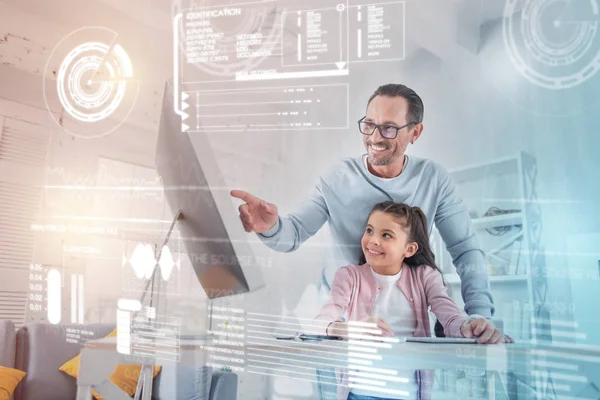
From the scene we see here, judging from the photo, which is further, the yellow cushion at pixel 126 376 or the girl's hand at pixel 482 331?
the yellow cushion at pixel 126 376

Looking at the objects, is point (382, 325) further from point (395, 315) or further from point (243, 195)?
point (243, 195)

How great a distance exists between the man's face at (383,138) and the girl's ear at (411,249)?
10.0 inches

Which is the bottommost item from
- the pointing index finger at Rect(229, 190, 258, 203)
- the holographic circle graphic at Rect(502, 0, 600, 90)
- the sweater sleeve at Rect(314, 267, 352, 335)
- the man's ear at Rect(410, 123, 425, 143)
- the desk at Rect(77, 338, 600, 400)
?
the desk at Rect(77, 338, 600, 400)

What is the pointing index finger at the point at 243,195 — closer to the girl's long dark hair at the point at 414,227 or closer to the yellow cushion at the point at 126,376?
the girl's long dark hair at the point at 414,227

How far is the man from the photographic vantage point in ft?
4.97

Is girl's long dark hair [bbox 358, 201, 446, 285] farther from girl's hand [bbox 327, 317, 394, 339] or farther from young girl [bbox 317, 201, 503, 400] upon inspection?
girl's hand [bbox 327, 317, 394, 339]

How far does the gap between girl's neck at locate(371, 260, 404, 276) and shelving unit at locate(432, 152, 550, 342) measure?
114 mm

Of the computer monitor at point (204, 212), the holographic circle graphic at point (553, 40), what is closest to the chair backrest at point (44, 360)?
the computer monitor at point (204, 212)

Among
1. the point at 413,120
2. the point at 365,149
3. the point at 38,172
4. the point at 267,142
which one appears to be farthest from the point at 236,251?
the point at 38,172

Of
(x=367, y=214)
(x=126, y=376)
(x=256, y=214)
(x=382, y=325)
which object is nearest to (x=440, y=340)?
(x=382, y=325)

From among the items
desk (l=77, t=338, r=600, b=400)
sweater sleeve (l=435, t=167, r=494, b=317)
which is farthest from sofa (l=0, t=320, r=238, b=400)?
sweater sleeve (l=435, t=167, r=494, b=317)

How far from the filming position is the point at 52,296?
215cm

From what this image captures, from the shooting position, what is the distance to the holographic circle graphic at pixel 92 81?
2102 mm

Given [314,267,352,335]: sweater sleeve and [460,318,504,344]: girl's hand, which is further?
[314,267,352,335]: sweater sleeve
